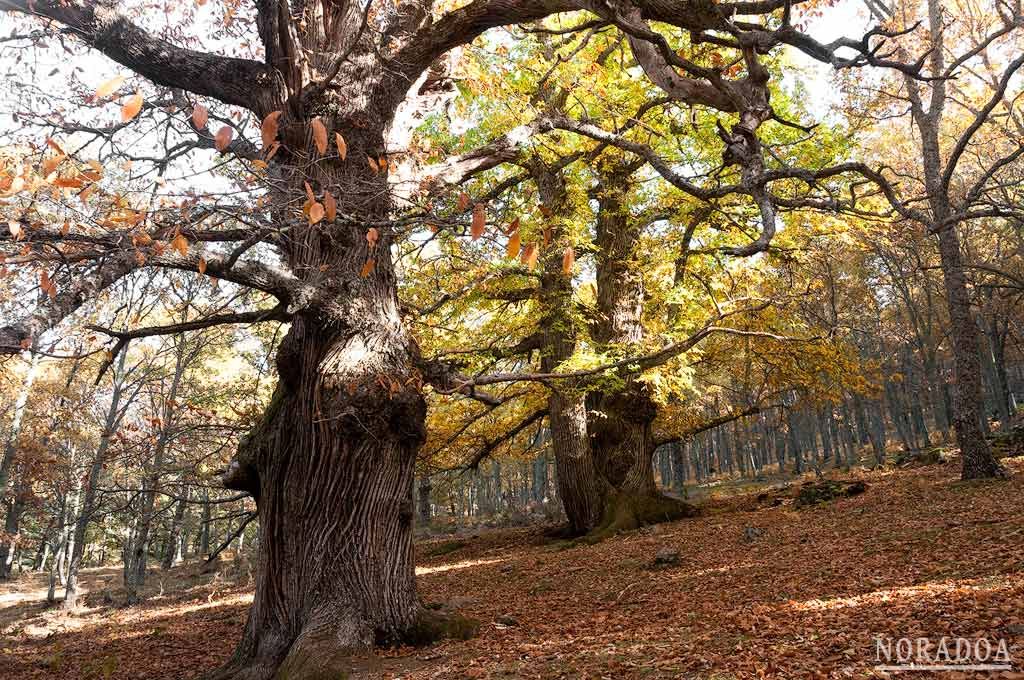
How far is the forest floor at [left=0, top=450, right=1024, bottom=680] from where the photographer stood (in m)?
3.85

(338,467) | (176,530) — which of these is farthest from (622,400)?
(176,530)

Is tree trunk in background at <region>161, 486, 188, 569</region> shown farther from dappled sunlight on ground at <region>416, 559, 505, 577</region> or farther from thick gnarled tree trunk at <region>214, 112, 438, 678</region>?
dappled sunlight on ground at <region>416, 559, 505, 577</region>

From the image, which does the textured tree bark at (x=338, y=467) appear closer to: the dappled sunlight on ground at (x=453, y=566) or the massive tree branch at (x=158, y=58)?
the massive tree branch at (x=158, y=58)

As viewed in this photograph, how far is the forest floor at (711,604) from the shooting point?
3.85 metres

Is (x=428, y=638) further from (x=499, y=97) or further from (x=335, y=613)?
(x=499, y=97)

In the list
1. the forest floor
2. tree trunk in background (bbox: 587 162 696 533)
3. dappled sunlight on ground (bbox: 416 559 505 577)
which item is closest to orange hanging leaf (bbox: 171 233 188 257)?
the forest floor

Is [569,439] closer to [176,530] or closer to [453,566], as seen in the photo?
[453,566]

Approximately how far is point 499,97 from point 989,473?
35.9 ft

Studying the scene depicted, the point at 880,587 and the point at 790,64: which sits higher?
the point at 790,64

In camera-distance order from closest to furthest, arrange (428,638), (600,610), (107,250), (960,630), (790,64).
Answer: (107,250)
(960,630)
(428,638)
(600,610)
(790,64)

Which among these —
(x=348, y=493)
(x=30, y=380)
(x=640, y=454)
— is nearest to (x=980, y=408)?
(x=640, y=454)

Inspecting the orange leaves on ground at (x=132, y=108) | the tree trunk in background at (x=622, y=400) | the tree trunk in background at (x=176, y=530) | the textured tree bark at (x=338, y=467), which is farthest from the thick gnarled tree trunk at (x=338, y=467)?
the tree trunk in background at (x=622, y=400)

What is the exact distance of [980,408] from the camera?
10484 mm

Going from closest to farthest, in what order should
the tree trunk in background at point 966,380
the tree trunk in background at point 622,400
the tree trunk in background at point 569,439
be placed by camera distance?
the tree trunk in background at point 966,380 < the tree trunk in background at point 569,439 < the tree trunk in background at point 622,400
